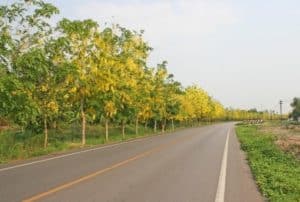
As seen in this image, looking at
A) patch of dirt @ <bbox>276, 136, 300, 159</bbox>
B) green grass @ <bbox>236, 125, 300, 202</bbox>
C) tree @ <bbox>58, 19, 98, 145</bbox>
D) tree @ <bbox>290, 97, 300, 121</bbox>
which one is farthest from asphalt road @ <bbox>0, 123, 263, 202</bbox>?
tree @ <bbox>290, 97, 300, 121</bbox>

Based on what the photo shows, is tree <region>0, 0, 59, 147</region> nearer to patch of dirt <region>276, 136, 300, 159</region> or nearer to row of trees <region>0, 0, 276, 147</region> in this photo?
row of trees <region>0, 0, 276, 147</region>

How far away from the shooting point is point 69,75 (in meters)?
28.2

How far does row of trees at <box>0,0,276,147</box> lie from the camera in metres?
21.6

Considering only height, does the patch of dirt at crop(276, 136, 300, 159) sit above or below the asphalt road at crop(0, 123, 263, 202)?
above

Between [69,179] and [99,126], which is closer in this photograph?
[69,179]

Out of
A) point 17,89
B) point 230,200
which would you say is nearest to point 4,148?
point 17,89

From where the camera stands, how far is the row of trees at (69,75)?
21.6 m

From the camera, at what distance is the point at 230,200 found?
10227mm

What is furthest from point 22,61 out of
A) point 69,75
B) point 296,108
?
point 296,108

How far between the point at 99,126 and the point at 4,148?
114ft

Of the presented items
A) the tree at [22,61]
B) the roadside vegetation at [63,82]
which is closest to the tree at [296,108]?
the roadside vegetation at [63,82]

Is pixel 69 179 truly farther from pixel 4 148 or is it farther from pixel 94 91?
pixel 94 91

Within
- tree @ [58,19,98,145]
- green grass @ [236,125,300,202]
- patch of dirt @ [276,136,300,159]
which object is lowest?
green grass @ [236,125,300,202]

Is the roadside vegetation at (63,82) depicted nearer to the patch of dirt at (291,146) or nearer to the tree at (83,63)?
the tree at (83,63)
